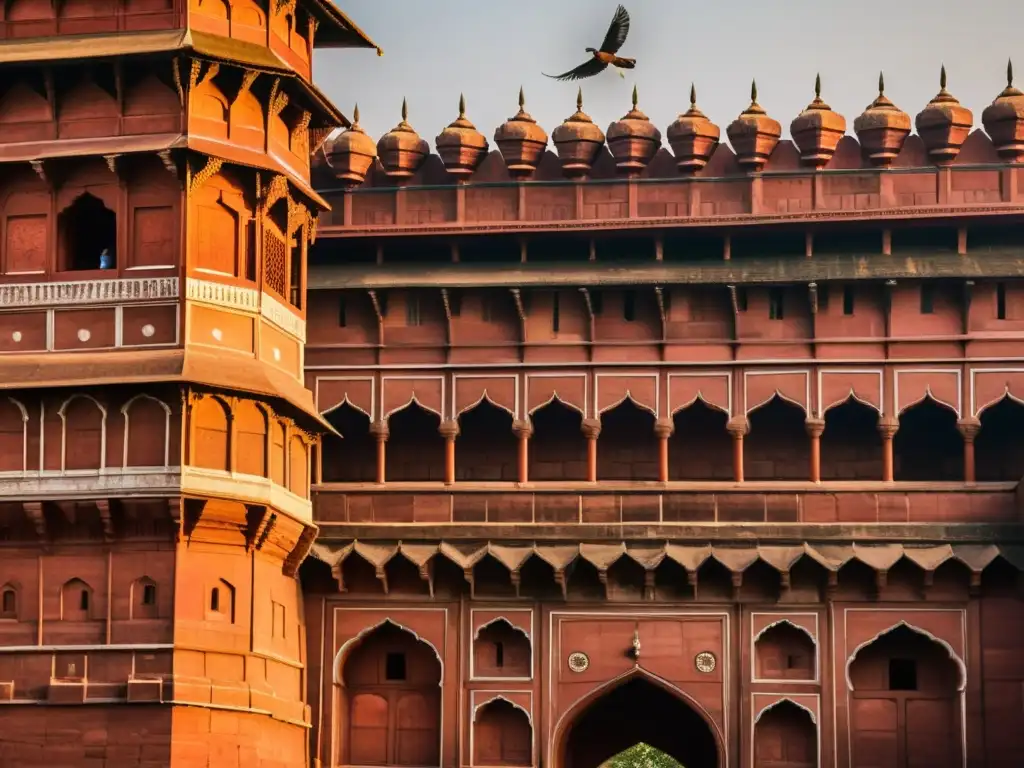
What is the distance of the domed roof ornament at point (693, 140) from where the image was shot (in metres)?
39.7

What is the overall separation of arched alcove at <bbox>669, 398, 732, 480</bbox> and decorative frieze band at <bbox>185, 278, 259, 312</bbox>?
676 cm

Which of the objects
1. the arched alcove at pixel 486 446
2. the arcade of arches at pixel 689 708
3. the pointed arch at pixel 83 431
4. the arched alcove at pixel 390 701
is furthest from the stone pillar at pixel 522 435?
the pointed arch at pixel 83 431

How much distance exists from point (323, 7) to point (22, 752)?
404 inches

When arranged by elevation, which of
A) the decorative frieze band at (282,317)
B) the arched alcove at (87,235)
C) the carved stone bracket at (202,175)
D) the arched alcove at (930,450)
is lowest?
the arched alcove at (930,450)

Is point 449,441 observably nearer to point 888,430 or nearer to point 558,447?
point 558,447

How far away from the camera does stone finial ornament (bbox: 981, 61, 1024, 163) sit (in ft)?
129

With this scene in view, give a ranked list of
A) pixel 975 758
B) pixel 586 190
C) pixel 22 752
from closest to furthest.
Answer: pixel 22 752
pixel 975 758
pixel 586 190

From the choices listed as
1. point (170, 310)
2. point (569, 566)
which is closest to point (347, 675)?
point (569, 566)

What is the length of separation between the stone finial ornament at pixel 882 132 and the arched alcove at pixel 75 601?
1184 centimetres

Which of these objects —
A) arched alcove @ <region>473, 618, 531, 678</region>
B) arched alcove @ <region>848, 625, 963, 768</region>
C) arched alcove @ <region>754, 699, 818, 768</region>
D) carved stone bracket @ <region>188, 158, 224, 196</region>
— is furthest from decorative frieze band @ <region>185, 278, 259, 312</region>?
arched alcove @ <region>848, 625, 963, 768</region>

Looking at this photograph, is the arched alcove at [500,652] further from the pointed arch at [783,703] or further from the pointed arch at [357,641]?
the pointed arch at [783,703]

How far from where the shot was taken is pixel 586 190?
3997cm

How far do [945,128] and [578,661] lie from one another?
27.7 feet

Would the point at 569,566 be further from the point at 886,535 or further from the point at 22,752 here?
the point at 22,752
